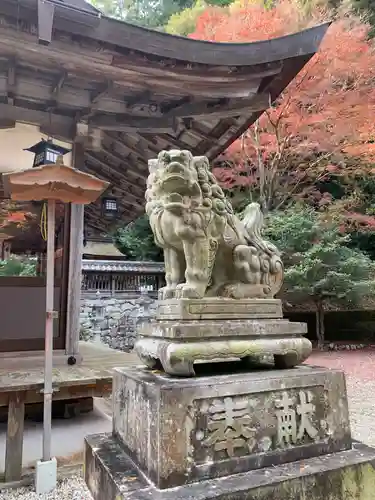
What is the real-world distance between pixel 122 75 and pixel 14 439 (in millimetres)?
3632

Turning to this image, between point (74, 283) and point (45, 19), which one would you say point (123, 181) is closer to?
point (74, 283)

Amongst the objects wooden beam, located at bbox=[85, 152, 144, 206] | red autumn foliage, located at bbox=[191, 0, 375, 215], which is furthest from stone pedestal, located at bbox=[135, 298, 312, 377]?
red autumn foliage, located at bbox=[191, 0, 375, 215]

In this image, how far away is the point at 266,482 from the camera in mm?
1626

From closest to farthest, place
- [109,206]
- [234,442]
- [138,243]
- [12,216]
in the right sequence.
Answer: [234,442]
[12,216]
[109,206]
[138,243]

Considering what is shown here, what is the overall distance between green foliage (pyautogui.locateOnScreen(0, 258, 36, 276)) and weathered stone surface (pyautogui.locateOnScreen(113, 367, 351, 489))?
Answer: 15.1ft

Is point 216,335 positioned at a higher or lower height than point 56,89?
lower

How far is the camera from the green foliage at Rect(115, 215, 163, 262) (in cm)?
1540

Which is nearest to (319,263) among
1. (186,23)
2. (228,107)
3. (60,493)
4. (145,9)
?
(228,107)

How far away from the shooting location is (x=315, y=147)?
40.3 ft

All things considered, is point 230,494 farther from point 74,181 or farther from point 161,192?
point 74,181

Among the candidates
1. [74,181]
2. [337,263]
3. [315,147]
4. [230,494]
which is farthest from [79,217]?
[315,147]

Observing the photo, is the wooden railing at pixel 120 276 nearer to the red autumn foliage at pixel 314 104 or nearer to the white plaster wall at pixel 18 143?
the red autumn foliage at pixel 314 104

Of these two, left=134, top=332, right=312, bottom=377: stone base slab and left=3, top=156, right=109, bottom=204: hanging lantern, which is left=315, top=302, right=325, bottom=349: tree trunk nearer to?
left=3, top=156, right=109, bottom=204: hanging lantern

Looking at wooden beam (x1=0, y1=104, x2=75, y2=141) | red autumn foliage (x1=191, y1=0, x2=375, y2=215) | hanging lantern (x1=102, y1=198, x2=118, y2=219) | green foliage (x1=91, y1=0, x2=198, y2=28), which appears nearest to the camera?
wooden beam (x1=0, y1=104, x2=75, y2=141)
